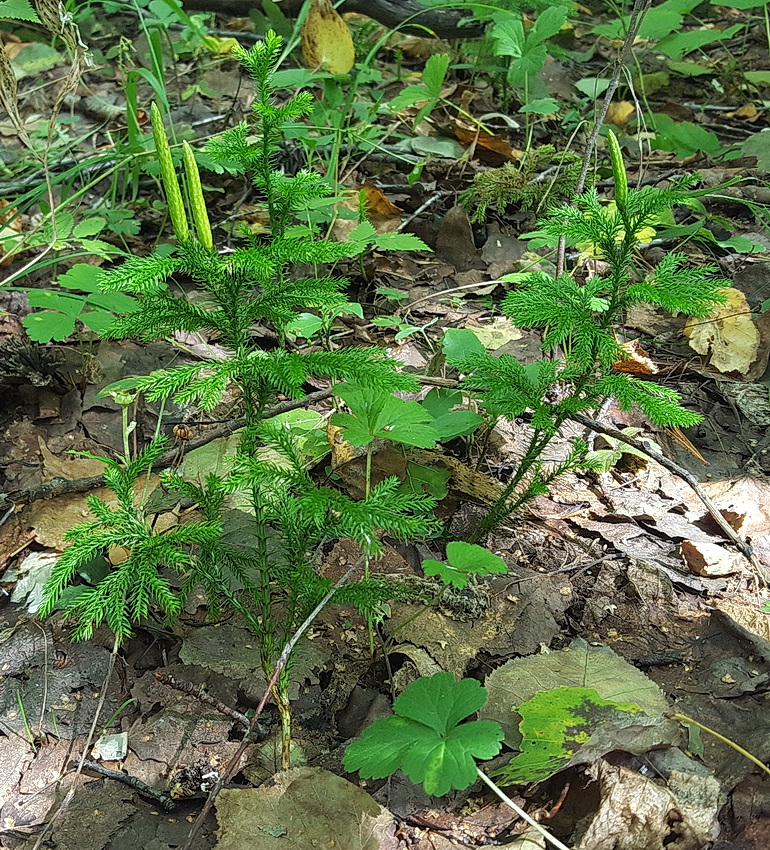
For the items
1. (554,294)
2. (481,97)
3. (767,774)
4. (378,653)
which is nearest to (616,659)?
(767,774)

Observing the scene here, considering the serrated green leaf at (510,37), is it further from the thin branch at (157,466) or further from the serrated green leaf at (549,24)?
the thin branch at (157,466)

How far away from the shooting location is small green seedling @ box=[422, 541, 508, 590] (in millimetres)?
1496

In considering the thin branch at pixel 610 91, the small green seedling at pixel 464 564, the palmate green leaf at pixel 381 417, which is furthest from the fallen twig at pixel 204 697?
the thin branch at pixel 610 91

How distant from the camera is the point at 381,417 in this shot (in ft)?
5.56

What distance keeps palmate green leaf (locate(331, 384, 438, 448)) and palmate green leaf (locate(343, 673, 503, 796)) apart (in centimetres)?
52

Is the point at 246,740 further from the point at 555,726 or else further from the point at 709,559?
the point at 709,559

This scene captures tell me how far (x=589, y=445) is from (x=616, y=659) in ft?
2.86

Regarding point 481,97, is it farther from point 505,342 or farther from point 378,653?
point 378,653

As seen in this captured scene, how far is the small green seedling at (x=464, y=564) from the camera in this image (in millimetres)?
1496

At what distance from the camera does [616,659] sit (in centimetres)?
172

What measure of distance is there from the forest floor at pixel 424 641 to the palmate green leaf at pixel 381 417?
17.9 inches

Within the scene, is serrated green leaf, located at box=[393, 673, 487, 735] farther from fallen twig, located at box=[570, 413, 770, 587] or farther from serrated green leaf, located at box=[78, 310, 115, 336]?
serrated green leaf, located at box=[78, 310, 115, 336]

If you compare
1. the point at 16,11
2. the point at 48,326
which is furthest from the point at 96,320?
the point at 16,11

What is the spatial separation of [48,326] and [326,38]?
1.96 m
